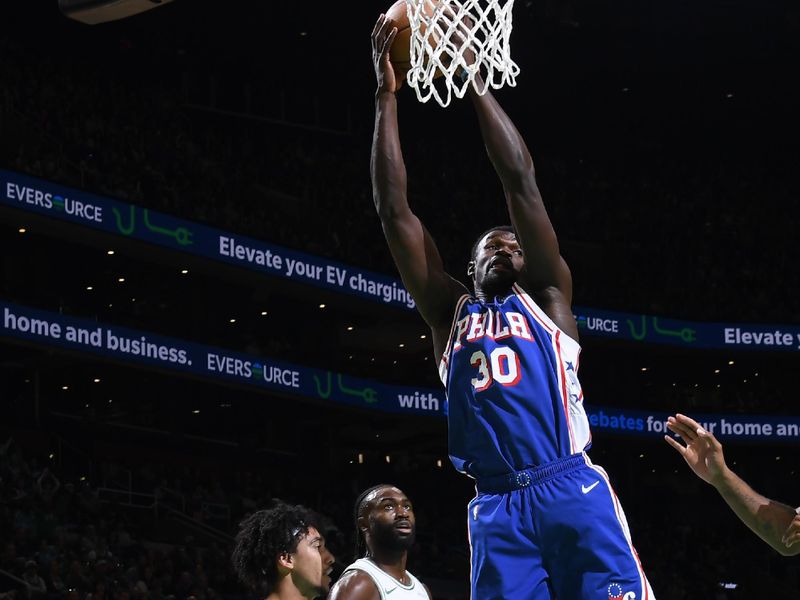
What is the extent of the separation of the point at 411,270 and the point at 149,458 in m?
17.0

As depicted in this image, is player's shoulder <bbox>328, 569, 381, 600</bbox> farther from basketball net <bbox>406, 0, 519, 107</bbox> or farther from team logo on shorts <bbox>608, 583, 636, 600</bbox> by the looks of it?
basketball net <bbox>406, 0, 519, 107</bbox>

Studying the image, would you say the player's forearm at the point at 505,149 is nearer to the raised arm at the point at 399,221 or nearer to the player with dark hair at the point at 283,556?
the raised arm at the point at 399,221

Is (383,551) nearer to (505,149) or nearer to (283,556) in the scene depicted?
(283,556)

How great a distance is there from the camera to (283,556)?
5117 millimetres

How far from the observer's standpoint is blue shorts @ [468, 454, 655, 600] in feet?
12.8

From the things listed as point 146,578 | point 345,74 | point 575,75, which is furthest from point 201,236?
point 575,75

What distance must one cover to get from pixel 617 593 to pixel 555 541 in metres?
0.24

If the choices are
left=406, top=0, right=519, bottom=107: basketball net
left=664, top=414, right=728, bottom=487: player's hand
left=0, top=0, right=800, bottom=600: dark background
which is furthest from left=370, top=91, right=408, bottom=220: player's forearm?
left=0, top=0, right=800, bottom=600: dark background

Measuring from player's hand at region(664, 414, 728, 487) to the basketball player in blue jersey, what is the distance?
632 mm

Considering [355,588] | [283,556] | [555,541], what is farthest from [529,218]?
[355,588]

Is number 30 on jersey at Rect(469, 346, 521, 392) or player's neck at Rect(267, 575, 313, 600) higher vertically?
number 30 on jersey at Rect(469, 346, 521, 392)

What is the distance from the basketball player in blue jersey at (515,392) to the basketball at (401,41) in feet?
0.11

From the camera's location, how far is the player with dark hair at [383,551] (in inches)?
216

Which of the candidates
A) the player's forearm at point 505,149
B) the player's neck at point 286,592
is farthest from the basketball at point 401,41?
the player's neck at point 286,592
